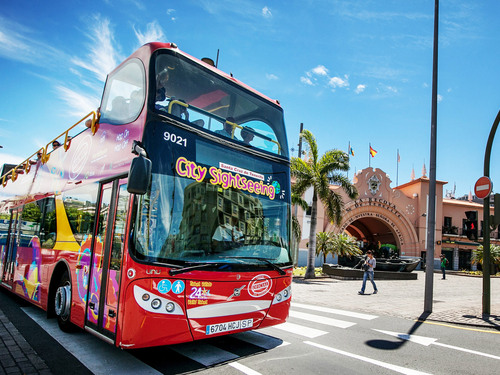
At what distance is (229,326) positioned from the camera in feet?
15.6

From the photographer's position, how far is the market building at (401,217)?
35469 millimetres

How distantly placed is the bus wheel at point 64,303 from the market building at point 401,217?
2696 centimetres

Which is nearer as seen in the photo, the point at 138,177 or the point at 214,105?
the point at 138,177

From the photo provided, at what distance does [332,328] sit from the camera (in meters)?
7.28

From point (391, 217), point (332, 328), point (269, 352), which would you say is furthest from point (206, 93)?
point (391, 217)

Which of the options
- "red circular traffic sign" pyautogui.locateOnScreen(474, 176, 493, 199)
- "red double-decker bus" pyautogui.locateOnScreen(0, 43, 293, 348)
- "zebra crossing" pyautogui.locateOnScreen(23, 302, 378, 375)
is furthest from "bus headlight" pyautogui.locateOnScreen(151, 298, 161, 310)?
"red circular traffic sign" pyautogui.locateOnScreen(474, 176, 493, 199)

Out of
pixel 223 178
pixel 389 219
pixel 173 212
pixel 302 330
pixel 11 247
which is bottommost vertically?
pixel 302 330

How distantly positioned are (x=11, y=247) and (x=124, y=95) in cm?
663

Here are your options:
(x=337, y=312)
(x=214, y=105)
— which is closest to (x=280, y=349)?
(x=214, y=105)

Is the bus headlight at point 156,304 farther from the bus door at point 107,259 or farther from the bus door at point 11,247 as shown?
the bus door at point 11,247

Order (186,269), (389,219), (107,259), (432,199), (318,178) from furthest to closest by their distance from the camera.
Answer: (389,219) → (318,178) → (432,199) → (107,259) → (186,269)

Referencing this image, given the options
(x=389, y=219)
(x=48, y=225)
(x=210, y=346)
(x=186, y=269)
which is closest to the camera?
(x=186, y=269)

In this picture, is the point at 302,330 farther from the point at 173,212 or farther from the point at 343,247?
the point at 343,247

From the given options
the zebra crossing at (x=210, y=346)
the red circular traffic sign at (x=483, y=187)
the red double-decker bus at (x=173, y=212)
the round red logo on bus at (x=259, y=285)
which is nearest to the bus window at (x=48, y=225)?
the red double-decker bus at (x=173, y=212)
